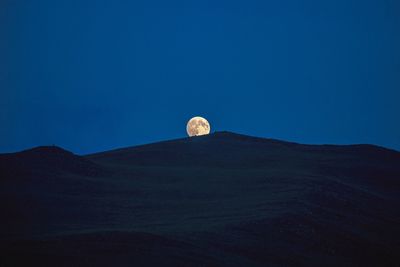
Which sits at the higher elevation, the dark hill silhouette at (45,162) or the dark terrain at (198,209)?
the dark hill silhouette at (45,162)

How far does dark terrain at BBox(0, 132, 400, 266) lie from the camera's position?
13344 millimetres

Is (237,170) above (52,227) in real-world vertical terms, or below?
above

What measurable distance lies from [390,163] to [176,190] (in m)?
18.4

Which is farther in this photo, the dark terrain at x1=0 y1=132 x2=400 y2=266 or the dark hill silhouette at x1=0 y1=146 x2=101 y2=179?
the dark hill silhouette at x1=0 y1=146 x2=101 y2=179

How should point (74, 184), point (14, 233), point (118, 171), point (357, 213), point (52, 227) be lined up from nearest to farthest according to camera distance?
point (14, 233), point (52, 227), point (357, 213), point (74, 184), point (118, 171)

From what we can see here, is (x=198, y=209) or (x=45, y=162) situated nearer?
(x=198, y=209)

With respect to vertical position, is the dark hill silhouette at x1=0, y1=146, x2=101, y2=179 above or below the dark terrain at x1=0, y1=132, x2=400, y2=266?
above

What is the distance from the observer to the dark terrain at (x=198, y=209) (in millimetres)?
13344

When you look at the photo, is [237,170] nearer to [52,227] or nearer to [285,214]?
[285,214]

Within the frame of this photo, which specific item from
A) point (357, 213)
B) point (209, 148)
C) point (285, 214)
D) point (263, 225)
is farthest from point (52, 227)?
point (209, 148)

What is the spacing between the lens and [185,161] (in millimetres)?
34344

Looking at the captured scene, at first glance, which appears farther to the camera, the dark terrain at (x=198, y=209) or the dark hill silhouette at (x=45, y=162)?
the dark hill silhouette at (x=45, y=162)

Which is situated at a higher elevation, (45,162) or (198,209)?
(45,162)

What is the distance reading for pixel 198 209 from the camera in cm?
2117
